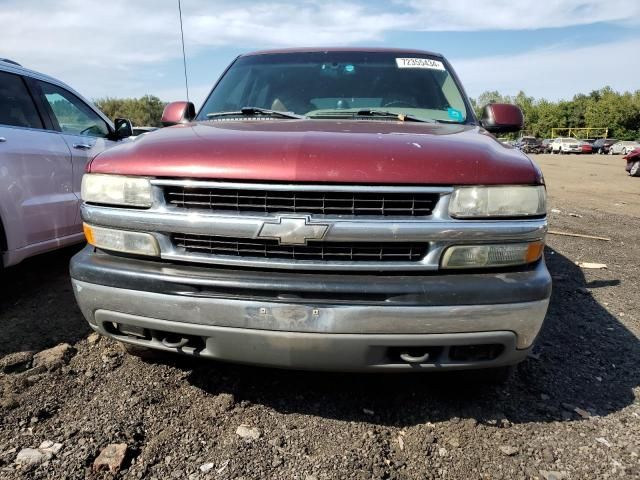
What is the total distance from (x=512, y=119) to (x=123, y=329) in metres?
2.82

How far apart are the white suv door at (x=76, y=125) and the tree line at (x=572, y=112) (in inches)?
2378

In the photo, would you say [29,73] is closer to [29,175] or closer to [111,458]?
[29,175]

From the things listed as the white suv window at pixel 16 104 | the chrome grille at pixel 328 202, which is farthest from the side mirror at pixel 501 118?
the white suv window at pixel 16 104

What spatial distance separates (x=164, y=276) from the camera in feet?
7.01

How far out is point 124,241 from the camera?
89.6 inches

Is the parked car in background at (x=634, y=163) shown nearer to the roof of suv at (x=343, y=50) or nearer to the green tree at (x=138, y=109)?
the roof of suv at (x=343, y=50)

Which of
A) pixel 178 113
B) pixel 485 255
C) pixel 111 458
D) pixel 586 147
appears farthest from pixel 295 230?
pixel 586 147

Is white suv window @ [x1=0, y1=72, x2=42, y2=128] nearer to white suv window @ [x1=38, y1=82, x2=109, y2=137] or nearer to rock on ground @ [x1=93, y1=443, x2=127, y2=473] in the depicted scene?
white suv window @ [x1=38, y1=82, x2=109, y2=137]

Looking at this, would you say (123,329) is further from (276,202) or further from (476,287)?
(476,287)

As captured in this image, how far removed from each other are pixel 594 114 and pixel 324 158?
282 feet

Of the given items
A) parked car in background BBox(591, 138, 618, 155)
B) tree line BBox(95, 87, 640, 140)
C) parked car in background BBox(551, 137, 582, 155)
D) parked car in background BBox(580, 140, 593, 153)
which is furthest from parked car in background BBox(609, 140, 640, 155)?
tree line BBox(95, 87, 640, 140)

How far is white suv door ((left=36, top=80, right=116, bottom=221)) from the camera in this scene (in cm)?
449

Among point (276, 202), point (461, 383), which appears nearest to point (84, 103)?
point (276, 202)

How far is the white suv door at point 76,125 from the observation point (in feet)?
14.7
